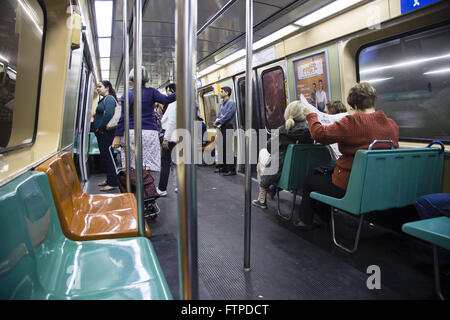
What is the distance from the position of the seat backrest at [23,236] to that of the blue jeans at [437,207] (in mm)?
2395

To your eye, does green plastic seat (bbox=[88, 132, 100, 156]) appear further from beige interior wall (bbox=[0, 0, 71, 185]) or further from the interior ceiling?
beige interior wall (bbox=[0, 0, 71, 185])

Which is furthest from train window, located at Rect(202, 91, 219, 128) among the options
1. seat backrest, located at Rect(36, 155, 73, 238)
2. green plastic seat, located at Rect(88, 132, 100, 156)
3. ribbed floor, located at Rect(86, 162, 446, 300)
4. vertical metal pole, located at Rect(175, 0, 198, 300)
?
vertical metal pole, located at Rect(175, 0, 198, 300)

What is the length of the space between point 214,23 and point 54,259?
409 cm

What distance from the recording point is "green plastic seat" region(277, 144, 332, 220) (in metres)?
2.99

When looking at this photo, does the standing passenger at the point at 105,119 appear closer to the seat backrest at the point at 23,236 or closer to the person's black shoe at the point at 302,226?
the person's black shoe at the point at 302,226

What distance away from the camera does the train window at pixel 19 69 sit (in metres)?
1.52

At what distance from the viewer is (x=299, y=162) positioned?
9.98 feet

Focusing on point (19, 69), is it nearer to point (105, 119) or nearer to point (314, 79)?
point (105, 119)

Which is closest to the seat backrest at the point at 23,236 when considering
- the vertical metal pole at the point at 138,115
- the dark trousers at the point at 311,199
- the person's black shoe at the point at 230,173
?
the vertical metal pole at the point at 138,115

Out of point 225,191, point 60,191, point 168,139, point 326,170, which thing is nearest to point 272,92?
point 225,191

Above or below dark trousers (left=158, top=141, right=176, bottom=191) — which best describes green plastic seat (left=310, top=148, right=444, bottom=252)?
below

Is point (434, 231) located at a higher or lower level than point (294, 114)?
lower

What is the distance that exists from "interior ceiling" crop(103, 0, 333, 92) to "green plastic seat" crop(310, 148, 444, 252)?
2.22 meters

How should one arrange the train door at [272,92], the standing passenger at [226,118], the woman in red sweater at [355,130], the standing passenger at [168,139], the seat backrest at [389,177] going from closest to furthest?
the seat backrest at [389,177] → the woman in red sweater at [355,130] → the standing passenger at [168,139] → the train door at [272,92] → the standing passenger at [226,118]
